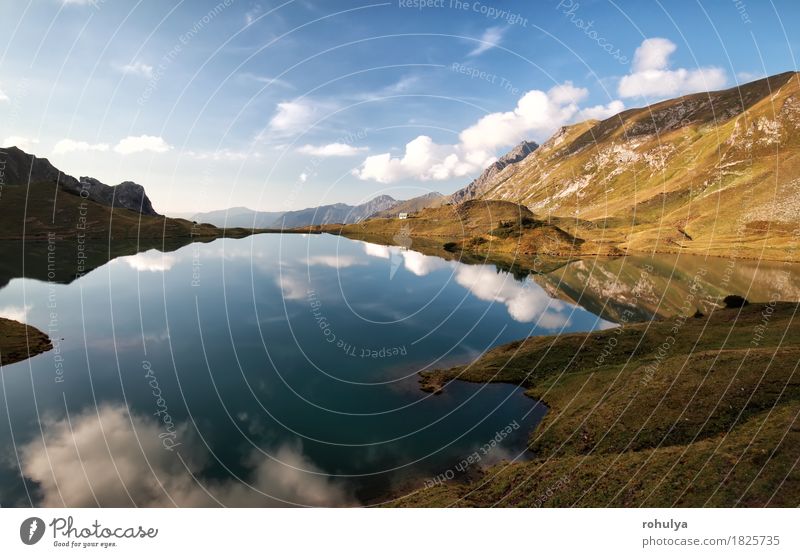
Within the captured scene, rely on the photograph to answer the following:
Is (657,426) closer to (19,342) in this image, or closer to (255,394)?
(255,394)

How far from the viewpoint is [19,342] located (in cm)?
5369

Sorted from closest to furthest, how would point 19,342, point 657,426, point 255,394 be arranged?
point 657,426, point 255,394, point 19,342

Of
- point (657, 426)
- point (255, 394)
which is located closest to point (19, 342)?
point (255, 394)

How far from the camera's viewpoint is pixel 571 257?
183 m

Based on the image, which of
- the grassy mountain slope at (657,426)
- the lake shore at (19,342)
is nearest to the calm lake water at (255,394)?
the lake shore at (19,342)

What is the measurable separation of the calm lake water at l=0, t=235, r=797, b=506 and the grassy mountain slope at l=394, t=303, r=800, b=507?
3410mm

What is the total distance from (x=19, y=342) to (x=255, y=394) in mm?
42135

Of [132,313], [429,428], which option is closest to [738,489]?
[429,428]

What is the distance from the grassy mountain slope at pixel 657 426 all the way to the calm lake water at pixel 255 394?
3410 millimetres

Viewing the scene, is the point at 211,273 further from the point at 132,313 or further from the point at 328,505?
the point at 328,505

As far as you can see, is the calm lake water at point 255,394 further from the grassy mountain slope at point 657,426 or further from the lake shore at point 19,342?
the grassy mountain slope at point 657,426

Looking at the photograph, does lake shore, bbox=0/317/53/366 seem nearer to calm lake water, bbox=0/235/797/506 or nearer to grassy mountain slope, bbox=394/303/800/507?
calm lake water, bbox=0/235/797/506
